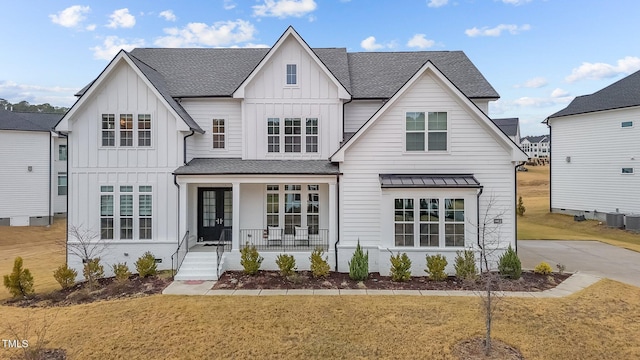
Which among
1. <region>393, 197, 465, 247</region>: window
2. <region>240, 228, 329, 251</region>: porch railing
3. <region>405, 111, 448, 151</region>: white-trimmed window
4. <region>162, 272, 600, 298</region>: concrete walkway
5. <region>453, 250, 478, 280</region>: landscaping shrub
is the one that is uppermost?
<region>405, 111, 448, 151</region>: white-trimmed window

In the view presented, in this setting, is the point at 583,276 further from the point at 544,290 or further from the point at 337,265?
the point at 337,265

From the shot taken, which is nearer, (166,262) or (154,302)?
(154,302)

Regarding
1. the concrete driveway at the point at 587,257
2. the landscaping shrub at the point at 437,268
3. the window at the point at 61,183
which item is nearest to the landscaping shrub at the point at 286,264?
the landscaping shrub at the point at 437,268

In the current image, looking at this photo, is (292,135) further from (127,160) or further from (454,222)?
(454,222)

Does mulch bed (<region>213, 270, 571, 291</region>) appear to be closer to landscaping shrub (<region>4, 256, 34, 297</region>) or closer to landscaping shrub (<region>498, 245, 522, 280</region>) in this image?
landscaping shrub (<region>498, 245, 522, 280</region>)

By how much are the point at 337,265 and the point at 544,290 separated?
23.7ft

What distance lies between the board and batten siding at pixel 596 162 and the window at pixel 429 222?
20.1 meters

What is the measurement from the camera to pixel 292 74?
15.9 metres

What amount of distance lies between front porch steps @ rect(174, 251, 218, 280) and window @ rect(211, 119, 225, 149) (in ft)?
16.5

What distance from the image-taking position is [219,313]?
32.9 ft

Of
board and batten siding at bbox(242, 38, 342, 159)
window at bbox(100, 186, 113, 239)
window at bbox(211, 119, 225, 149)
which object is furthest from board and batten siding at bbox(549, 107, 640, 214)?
window at bbox(100, 186, 113, 239)

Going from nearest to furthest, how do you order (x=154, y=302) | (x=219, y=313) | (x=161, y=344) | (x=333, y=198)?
1. (x=161, y=344)
2. (x=219, y=313)
3. (x=154, y=302)
4. (x=333, y=198)

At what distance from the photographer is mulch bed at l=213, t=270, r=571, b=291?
480 inches

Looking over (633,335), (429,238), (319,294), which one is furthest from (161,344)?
(633,335)
